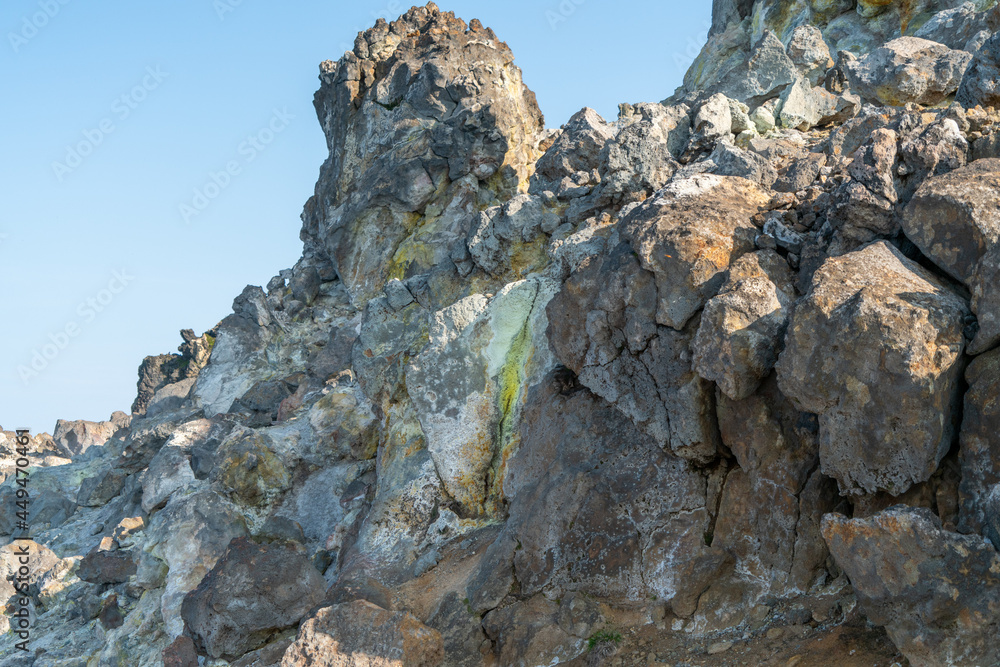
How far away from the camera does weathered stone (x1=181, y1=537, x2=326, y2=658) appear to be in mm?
18250

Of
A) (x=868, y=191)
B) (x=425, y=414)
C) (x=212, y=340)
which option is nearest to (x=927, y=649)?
(x=868, y=191)

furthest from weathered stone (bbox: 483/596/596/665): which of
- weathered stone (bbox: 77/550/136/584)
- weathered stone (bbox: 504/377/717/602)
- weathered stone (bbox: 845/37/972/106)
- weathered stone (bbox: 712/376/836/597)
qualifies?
weathered stone (bbox: 77/550/136/584)

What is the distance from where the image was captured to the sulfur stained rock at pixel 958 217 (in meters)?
11.2

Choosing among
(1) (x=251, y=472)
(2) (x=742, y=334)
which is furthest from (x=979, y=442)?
(1) (x=251, y=472)

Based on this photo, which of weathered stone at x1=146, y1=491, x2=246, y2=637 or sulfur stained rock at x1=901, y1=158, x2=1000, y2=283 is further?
weathered stone at x1=146, y1=491, x2=246, y2=637

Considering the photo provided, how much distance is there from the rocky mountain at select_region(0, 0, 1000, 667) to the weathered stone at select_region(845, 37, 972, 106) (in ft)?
0.28

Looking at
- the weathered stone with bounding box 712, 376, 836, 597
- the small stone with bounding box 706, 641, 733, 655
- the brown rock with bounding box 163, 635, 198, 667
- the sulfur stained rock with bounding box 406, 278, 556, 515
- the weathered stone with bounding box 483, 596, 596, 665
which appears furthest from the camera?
the brown rock with bounding box 163, 635, 198, 667

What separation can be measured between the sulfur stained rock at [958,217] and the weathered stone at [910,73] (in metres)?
10.3

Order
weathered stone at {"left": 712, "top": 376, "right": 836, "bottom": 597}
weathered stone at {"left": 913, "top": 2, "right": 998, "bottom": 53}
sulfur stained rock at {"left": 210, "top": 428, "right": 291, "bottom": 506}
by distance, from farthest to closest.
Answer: sulfur stained rock at {"left": 210, "top": 428, "right": 291, "bottom": 506} < weathered stone at {"left": 913, "top": 2, "right": 998, "bottom": 53} < weathered stone at {"left": 712, "top": 376, "right": 836, "bottom": 597}

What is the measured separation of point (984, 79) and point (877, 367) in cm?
791

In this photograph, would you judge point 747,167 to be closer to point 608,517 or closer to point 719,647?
point 608,517

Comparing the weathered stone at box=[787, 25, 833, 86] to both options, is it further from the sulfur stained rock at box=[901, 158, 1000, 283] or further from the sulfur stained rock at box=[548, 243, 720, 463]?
the sulfur stained rock at box=[901, 158, 1000, 283]

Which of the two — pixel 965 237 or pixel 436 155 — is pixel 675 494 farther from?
pixel 436 155

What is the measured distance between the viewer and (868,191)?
1315 centimetres
